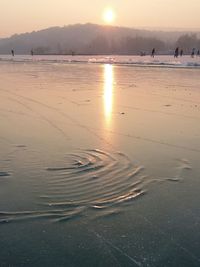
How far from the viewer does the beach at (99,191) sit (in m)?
3.20

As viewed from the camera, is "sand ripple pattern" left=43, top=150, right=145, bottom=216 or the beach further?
"sand ripple pattern" left=43, top=150, right=145, bottom=216

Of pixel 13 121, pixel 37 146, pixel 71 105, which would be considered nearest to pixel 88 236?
pixel 37 146

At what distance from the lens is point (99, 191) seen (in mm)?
4449

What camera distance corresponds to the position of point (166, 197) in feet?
14.2

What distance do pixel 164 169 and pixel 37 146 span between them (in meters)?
2.13

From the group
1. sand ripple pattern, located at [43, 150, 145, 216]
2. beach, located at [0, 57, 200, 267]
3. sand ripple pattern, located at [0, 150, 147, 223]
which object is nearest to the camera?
beach, located at [0, 57, 200, 267]

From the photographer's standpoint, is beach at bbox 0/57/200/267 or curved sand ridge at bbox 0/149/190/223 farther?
curved sand ridge at bbox 0/149/190/223

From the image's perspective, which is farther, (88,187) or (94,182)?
(94,182)

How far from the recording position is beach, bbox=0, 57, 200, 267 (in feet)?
10.5

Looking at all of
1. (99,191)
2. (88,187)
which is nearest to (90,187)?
(88,187)

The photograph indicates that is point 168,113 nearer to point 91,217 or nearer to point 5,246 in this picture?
point 91,217

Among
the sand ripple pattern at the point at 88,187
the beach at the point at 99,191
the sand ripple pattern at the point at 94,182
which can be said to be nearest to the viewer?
the beach at the point at 99,191

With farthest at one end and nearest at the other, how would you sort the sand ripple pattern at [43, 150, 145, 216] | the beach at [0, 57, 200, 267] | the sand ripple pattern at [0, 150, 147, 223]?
the sand ripple pattern at [43, 150, 145, 216]
the sand ripple pattern at [0, 150, 147, 223]
the beach at [0, 57, 200, 267]

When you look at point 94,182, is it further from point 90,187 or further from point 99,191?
point 99,191
